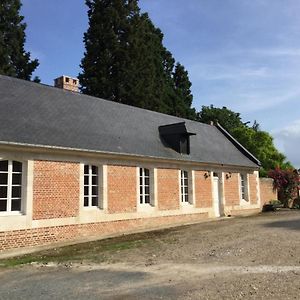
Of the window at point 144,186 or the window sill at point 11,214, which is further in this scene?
the window at point 144,186

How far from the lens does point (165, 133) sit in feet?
62.8

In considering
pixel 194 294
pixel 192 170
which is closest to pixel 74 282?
pixel 194 294

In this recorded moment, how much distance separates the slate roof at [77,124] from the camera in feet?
41.1

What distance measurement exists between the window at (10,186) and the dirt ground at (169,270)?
1719mm

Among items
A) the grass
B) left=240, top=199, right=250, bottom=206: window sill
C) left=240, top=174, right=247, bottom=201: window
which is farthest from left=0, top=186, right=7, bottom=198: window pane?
left=240, top=174, right=247, bottom=201: window

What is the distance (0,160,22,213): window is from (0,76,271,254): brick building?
3cm

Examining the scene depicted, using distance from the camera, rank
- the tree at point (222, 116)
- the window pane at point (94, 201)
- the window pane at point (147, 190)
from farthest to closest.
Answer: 1. the tree at point (222, 116)
2. the window pane at point (147, 190)
3. the window pane at point (94, 201)

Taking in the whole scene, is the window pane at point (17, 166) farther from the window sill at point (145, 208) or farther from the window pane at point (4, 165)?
the window sill at point (145, 208)

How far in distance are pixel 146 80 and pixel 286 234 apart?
1917 centimetres

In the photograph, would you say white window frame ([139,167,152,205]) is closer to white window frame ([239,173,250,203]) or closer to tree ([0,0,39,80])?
white window frame ([239,173,250,203])

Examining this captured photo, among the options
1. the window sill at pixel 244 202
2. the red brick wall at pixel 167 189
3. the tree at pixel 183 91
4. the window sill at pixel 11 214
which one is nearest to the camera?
the window sill at pixel 11 214

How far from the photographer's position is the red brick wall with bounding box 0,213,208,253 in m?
11.4

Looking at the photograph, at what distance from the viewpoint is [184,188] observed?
1878cm

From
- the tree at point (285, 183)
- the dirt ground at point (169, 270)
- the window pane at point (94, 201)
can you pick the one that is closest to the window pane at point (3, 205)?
the dirt ground at point (169, 270)
